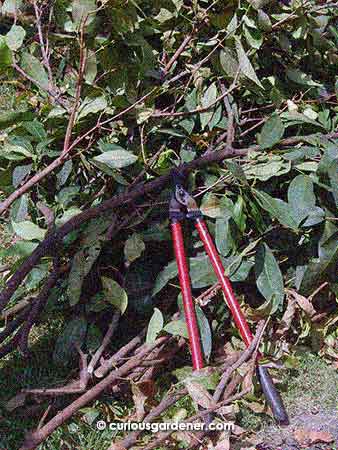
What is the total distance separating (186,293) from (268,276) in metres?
0.28

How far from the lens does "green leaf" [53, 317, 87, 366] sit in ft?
7.59

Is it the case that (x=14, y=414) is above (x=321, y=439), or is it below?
above

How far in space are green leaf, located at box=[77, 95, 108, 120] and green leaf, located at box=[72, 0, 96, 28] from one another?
292mm

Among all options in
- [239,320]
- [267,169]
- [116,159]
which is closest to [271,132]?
[267,169]

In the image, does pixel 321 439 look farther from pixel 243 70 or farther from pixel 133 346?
pixel 243 70

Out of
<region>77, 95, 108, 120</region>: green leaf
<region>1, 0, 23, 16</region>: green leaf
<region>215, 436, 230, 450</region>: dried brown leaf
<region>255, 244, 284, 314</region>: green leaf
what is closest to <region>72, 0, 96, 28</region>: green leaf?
<region>77, 95, 108, 120</region>: green leaf

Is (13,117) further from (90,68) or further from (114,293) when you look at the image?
(114,293)

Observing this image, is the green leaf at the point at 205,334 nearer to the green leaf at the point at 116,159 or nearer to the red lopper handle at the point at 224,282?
the red lopper handle at the point at 224,282

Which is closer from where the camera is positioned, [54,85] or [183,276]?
[183,276]

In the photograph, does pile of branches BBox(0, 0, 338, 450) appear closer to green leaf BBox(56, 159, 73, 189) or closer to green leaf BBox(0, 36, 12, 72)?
green leaf BBox(56, 159, 73, 189)

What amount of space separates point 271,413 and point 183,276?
1.51ft

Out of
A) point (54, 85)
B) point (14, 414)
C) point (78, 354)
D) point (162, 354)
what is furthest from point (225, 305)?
point (54, 85)

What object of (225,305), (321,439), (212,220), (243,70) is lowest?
(321,439)

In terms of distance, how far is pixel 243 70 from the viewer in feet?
7.63
